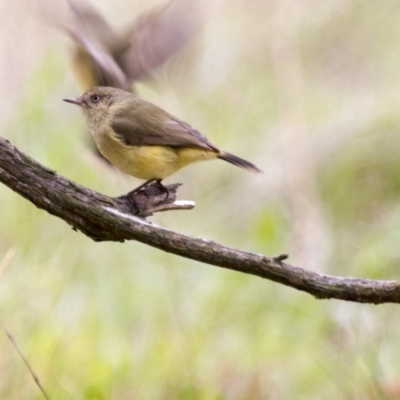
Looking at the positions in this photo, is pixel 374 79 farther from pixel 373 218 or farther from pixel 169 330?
pixel 169 330

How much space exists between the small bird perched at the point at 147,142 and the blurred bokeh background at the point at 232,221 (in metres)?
0.74

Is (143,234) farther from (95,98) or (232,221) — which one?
(232,221)

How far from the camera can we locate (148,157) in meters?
4.01

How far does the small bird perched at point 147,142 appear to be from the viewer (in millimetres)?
4016

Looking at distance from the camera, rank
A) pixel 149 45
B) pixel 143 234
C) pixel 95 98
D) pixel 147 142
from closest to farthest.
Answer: pixel 143 234
pixel 147 142
pixel 95 98
pixel 149 45

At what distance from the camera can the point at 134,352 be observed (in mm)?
4309

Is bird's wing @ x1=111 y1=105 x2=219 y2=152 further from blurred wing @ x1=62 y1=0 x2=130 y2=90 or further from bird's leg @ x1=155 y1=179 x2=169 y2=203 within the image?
blurred wing @ x1=62 y1=0 x2=130 y2=90

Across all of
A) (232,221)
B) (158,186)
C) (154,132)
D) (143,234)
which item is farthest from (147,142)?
(232,221)

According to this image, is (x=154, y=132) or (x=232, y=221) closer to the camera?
(x=154, y=132)

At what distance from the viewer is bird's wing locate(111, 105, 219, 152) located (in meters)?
4.08

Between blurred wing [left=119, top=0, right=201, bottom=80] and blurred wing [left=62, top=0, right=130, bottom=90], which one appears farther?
blurred wing [left=119, top=0, right=201, bottom=80]

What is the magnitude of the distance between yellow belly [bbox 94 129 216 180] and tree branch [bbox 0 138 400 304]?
1131mm

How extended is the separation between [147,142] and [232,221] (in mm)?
2404

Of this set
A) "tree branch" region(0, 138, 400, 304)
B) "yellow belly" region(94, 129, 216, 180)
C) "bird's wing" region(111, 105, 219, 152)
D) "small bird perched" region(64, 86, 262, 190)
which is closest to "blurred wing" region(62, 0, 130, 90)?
"small bird perched" region(64, 86, 262, 190)
